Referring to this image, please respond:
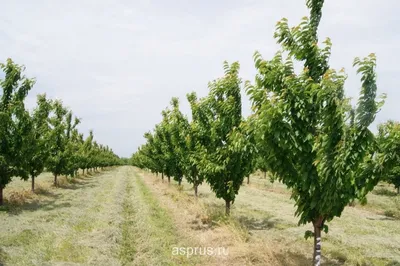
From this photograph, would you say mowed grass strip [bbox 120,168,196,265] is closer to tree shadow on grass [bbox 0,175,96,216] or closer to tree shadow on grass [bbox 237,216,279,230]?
tree shadow on grass [bbox 237,216,279,230]

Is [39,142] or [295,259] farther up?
[39,142]

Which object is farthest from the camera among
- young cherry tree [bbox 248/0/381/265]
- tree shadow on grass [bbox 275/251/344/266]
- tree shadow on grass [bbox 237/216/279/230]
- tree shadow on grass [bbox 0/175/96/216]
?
tree shadow on grass [bbox 0/175/96/216]

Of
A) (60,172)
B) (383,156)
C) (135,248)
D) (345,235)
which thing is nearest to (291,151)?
(383,156)

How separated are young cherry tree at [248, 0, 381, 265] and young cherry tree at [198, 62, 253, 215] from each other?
540 centimetres

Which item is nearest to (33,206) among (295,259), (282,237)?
(282,237)

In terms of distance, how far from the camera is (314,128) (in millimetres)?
8102

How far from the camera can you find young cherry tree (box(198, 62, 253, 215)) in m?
14.0

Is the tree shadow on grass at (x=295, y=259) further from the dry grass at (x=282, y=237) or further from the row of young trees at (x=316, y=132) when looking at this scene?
the row of young trees at (x=316, y=132)

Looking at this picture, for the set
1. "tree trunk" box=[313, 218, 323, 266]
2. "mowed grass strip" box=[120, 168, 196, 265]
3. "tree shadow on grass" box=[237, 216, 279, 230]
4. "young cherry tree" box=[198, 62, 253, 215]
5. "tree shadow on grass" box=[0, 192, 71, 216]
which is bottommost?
"tree shadow on grass" box=[237, 216, 279, 230]

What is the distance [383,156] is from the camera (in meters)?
7.09

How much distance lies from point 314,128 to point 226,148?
654 cm

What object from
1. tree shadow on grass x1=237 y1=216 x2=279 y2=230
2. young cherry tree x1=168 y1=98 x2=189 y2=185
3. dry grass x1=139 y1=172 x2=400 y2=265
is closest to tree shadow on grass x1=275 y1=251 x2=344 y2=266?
dry grass x1=139 y1=172 x2=400 y2=265

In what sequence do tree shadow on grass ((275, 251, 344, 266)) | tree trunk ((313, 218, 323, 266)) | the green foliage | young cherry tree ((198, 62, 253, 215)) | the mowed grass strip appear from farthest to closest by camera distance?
1. the green foliage
2. young cherry tree ((198, 62, 253, 215))
3. the mowed grass strip
4. tree shadow on grass ((275, 251, 344, 266))
5. tree trunk ((313, 218, 323, 266))

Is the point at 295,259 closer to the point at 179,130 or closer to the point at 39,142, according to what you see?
the point at 179,130
